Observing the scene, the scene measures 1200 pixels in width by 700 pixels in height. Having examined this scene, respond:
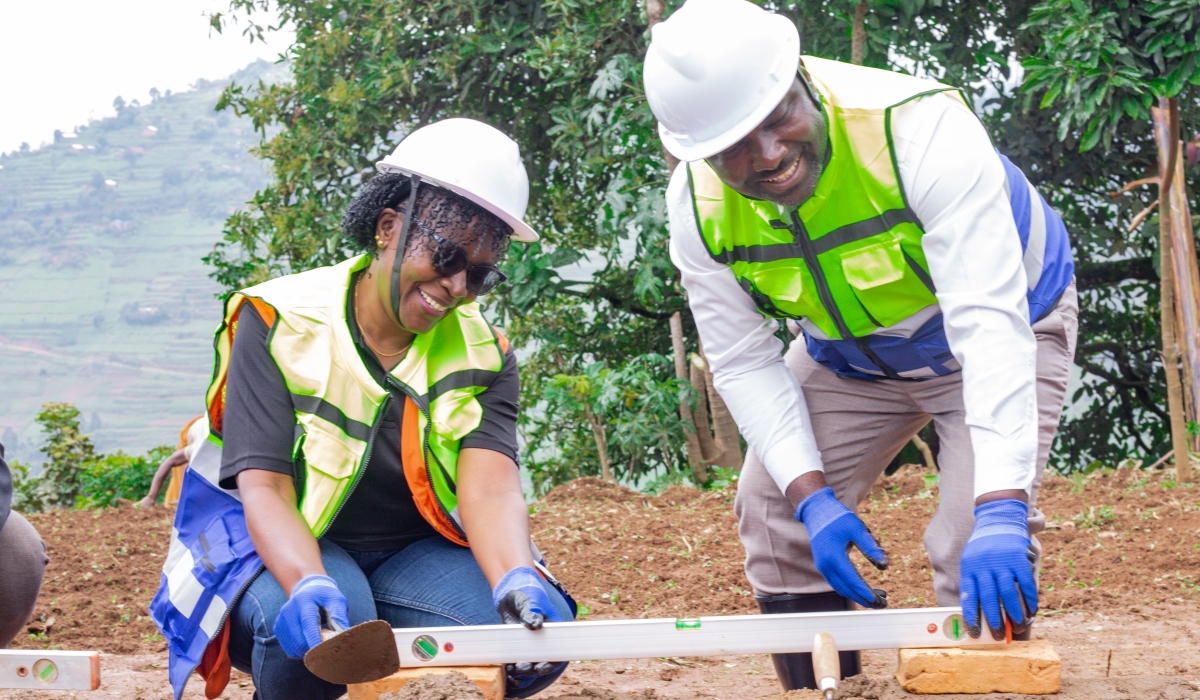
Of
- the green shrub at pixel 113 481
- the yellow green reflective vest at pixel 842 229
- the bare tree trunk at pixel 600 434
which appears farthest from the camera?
the green shrub at pixel 113 481

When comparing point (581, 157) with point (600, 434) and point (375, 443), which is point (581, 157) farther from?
point (375, 443)

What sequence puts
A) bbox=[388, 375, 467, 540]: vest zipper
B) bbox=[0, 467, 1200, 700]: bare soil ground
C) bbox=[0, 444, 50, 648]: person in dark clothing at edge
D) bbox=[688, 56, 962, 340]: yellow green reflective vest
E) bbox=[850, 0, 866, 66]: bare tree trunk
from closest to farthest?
1. bbox=[688, 56, 962, 340]: yellow green reflective vest
2. bbox=[388, 375, 467, 540]: vest zipper
3. bbox=[0, 444, 50, 648]: person in dark clothing at edge
4. bbox=[0, 467, 1200, 700]: bare soil ground
5. bbox=[850, 0, 866, 66]: bare tree trunk

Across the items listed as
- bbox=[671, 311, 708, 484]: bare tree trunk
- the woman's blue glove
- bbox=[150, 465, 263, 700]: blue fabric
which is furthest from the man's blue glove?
bbox=[671, 311, 708, 484]: bare tree trunk

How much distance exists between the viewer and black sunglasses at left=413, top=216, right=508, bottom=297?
89.2 inches

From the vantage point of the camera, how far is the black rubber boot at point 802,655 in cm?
236

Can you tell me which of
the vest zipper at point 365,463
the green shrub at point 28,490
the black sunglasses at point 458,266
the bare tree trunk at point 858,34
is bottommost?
the green shrub at point 28,490

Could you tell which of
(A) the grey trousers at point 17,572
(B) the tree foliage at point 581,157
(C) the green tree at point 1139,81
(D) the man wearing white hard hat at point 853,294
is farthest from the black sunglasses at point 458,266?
(C) the green tree at point 1139,81

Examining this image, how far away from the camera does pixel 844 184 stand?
2.11 metres

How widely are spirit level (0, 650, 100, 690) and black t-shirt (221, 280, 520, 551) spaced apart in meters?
0.43

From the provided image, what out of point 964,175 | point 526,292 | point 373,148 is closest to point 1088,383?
point 526,292

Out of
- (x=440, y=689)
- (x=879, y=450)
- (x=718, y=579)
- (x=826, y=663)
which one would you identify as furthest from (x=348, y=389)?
(x=718, y=579)

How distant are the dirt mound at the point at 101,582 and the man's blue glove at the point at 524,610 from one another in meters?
1.90

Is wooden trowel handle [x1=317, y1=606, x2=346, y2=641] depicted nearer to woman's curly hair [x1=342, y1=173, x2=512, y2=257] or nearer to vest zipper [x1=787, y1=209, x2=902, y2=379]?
woman's curly hair [x1=342, y1=173, x2=512, y2=257]

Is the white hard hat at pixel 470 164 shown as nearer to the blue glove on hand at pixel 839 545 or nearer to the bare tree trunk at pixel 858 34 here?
the blue glove on hand at pixel 839 545
